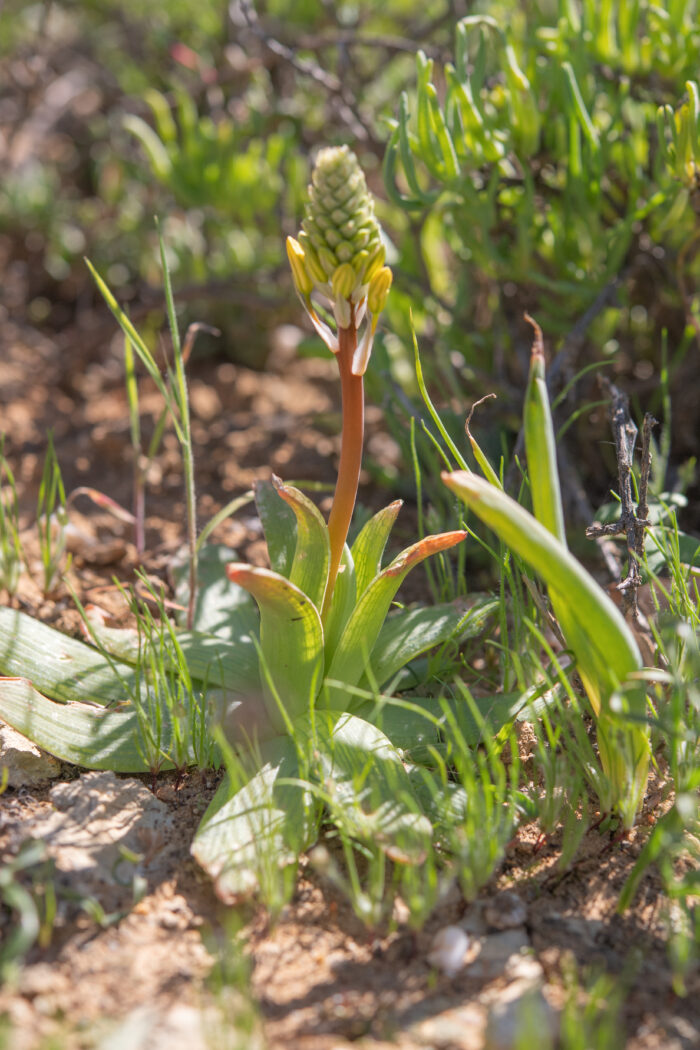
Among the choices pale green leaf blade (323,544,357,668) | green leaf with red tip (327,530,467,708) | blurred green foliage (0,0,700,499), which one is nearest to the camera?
green leaf with red tip (327,530,467,708)

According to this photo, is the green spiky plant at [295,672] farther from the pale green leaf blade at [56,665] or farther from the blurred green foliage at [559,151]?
the blurred green foliage at [559,151]

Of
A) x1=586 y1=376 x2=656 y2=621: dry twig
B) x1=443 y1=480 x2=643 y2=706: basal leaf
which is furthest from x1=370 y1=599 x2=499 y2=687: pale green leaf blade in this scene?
x1=443 y1=480 x2=643 y2=706: basal leaf

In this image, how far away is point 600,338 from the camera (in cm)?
232

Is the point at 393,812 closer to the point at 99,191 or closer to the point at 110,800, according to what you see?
the point at 110,800

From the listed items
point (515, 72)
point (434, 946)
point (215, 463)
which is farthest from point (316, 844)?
point (515, 72)

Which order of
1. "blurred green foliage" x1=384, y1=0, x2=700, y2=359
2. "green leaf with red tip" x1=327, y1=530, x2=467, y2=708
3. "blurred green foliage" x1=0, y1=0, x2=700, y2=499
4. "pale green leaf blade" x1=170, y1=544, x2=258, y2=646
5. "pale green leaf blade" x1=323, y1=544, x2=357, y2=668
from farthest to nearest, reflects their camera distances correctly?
1. "blurred green foliage" x1=0, y1=0, x2=700, y2=499
2. "blurred green foliage" x1=384, y1=0, x2=700, y2=359
3. "pale green leaf blade" x1=170, y1=544, x2=258, y2=646
4. "pale green leaf blade" x1=323, y1=544, x2=357, y2=668
5. "green leaf with red tip" x1=327, y1=530, x2=467, y2=708

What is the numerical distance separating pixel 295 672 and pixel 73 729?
402 millimetres

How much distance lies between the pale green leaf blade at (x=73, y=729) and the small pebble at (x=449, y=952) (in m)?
0.57

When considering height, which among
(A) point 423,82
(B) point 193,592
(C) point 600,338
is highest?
(A) point 423,82

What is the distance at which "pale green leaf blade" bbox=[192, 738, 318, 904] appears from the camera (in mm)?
1243

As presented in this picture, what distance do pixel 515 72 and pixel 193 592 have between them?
1.35 m

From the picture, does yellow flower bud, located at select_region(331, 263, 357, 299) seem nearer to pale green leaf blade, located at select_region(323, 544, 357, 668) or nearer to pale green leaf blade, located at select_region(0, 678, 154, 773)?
pale green leaf blade, located at select_region(323, 544, 357, 668)

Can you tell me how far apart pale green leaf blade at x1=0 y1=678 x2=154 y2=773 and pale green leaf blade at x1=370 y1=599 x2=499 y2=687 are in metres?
0.43

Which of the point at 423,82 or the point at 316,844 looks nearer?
the point at 316,844
